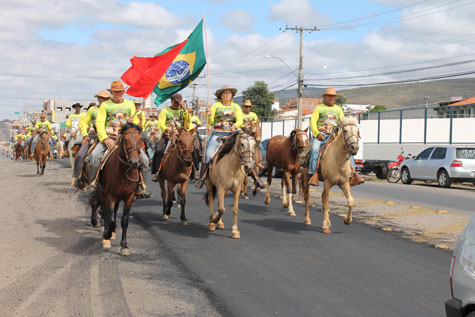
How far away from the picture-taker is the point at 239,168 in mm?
10500

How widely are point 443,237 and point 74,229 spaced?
753cm

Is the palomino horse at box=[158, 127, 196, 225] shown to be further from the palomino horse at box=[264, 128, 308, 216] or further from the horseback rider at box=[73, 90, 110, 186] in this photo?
the palomino horse at box=[264, 128, 308, 216]

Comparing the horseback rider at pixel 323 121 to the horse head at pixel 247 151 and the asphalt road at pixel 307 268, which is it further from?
the horse head at pixel 247 151

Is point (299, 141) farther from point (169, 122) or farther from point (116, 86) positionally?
point (116, 86)

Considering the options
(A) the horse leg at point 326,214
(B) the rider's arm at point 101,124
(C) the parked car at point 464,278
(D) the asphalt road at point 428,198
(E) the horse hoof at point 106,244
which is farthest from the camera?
Answer: (D) the asphalt road at point 428,198

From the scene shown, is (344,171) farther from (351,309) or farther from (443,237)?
(351,309)

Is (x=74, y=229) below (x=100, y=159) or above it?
below

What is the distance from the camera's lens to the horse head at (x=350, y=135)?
1027 cm

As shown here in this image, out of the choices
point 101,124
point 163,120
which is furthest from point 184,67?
point 101,124

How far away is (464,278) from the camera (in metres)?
4.09

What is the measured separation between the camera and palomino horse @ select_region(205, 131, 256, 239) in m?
10.0

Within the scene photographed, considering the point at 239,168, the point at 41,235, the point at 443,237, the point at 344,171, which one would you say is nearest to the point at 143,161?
the point at 239,168

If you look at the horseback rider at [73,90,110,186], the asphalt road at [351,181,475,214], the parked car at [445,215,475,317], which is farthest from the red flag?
the asphalt road at [351,181,475,214]

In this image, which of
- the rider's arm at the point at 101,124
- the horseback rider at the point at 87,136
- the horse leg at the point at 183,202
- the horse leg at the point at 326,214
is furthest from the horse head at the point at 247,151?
the horseback rider at the point at 87,136
